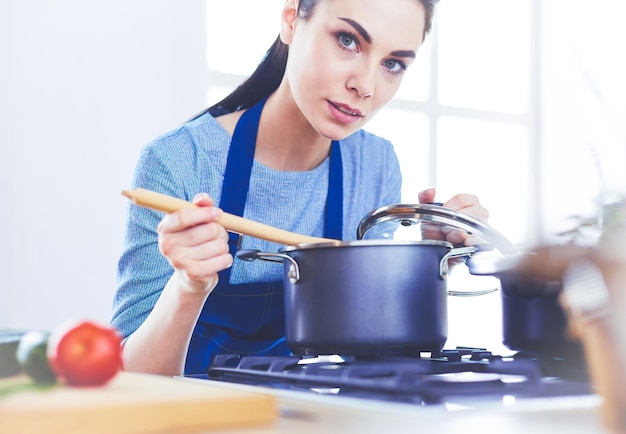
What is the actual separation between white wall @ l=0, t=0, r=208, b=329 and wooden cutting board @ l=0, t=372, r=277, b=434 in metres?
1.98

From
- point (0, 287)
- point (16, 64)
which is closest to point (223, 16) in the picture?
point (16, 64)

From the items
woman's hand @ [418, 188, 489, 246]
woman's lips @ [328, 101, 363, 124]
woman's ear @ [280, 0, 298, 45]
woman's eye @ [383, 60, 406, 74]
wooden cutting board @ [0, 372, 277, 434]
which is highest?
woman's ear @ [280, 0, 298, 45]

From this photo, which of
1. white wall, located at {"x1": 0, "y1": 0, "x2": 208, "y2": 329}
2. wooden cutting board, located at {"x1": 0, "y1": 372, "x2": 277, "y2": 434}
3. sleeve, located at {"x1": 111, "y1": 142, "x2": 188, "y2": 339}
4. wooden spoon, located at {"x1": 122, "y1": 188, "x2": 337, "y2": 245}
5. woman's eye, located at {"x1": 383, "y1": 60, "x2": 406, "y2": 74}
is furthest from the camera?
white wall, located at {"x1": 0, "y1": 0, "x2": 208, "y2": 329}

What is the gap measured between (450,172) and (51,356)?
125 inches

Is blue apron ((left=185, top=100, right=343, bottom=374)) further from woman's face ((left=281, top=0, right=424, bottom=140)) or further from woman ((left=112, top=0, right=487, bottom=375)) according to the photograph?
woman's face ((left=281, top=0, right=424, bottom=140))

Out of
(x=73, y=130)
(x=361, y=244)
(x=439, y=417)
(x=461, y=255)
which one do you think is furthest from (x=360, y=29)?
(x=73, y=130)

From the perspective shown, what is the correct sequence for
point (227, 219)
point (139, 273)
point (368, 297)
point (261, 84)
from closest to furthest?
1. point (368, 297)
2. point (227, 219)
3. point (139, 273)
4. point (261, 84)

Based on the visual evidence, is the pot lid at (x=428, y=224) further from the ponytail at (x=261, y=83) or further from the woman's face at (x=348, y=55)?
the ponytail at (x=261, y=83)

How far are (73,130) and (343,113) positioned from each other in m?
1.48

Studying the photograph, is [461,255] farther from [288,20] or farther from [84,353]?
[288,20]

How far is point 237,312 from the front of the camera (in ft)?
4.46

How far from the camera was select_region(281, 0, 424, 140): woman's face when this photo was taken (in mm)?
1324

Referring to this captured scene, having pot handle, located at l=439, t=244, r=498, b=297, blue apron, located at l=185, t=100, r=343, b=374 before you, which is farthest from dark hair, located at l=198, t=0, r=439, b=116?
pot handle, located at l=439, t=244, r=498, b=297

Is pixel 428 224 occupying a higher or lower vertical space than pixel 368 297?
higher
